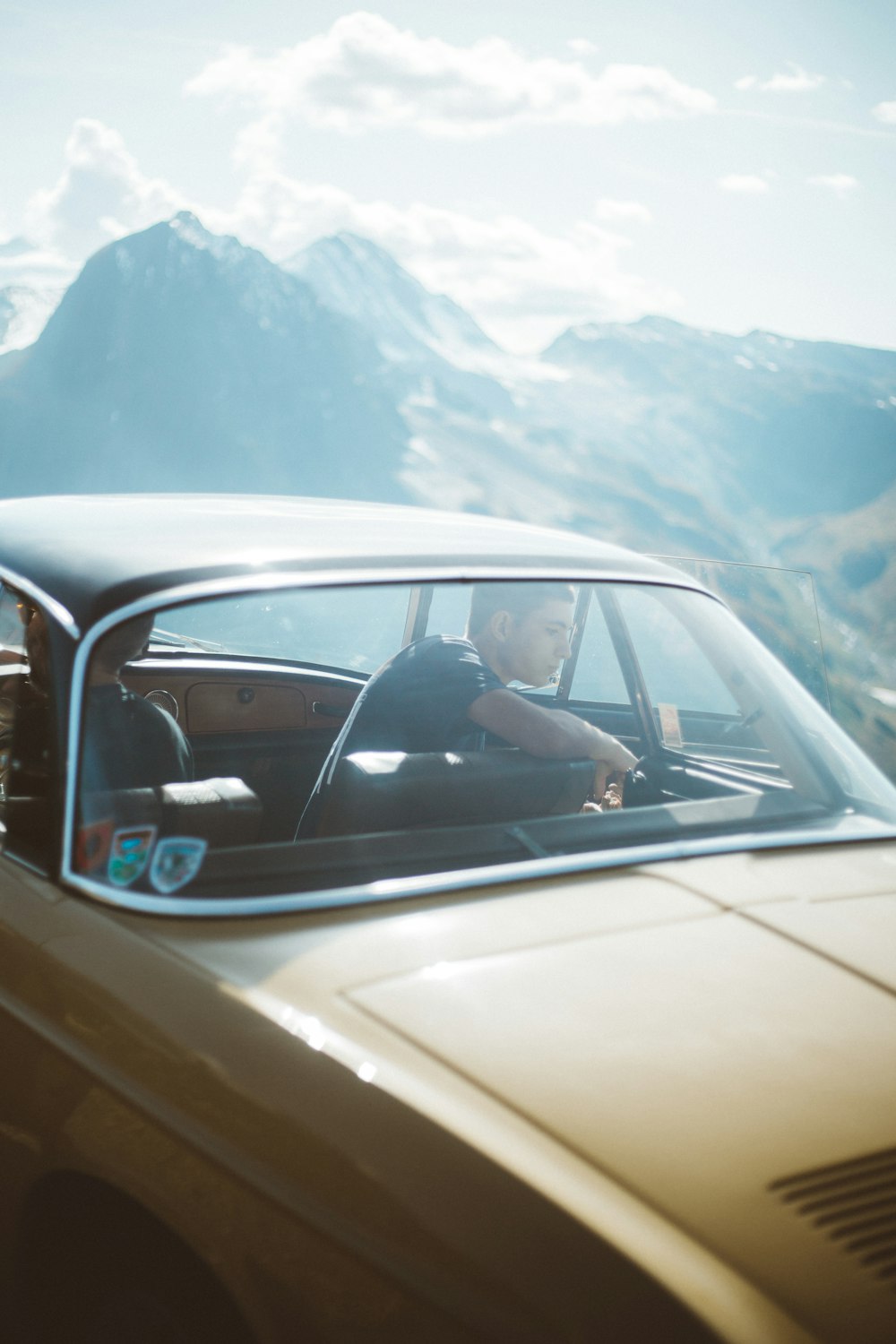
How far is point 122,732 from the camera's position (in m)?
1.93

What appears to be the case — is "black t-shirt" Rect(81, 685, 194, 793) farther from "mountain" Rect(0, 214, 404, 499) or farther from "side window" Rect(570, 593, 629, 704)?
"mountain" Rect(0, 214, 404, 499)

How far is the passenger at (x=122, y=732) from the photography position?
70.2 inches

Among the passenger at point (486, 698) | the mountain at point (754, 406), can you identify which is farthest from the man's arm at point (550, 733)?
the mountain at point (754, 406)

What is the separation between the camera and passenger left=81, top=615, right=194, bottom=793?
1783 millimetres

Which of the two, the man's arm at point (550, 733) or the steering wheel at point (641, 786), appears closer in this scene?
the steering wheel at point (641, 786)

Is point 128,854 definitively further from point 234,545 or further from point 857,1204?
point 857,1204

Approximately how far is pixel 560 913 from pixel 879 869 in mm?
708

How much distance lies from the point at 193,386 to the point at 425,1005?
122 meters

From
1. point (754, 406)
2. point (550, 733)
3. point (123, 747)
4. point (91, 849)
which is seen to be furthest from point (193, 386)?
point (91, 849)

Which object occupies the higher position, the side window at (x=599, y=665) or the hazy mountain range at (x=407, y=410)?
the hazy mountain range at (x=407, y=410)

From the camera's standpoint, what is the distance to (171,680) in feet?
15.3

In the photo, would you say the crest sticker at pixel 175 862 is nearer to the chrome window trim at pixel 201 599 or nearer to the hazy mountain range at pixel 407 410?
the chrome window trim at pixel 201 599

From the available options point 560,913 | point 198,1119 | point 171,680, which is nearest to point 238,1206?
point 198,1119

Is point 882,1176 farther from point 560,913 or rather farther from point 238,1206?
point 238,1206
